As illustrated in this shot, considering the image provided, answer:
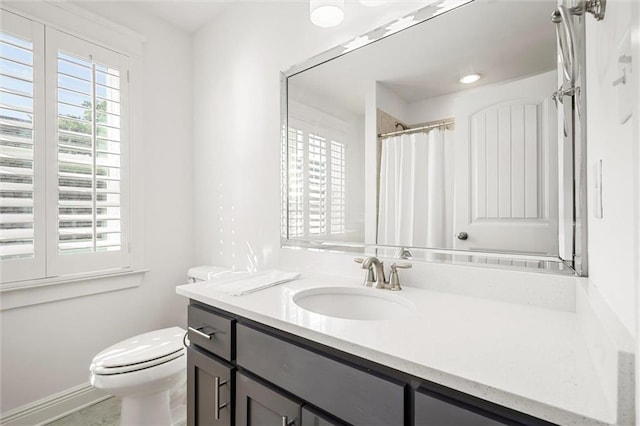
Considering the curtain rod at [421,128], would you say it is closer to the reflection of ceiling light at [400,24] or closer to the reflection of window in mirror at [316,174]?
the reflection of window in mirror at [316,174]

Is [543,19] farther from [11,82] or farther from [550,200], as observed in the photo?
[11,82]

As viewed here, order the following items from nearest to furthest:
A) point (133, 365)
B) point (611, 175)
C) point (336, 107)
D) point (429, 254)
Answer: point (611, 175) → point (429, 254) → point (133, 365) → point (336, 107)

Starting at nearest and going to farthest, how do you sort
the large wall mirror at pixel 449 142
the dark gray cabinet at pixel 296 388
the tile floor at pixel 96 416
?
the dark gray cabinet at pixel 296 388
the large wall mirror at pixel 449 142
the tile floor at pixel 96 416

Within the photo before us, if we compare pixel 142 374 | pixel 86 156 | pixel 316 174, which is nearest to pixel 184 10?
pixel 86 156

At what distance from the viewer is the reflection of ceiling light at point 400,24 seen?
1174mm

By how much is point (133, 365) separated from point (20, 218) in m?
0.98

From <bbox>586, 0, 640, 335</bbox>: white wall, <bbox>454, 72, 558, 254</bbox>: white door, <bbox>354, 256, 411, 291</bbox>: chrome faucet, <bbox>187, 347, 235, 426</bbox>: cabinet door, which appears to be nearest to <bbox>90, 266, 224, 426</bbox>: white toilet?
<bbox>187, 347, 235, 426</bbox>: cabinet door

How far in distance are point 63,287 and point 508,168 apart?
7.37 ft

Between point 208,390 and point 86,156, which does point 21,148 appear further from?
point 208,390

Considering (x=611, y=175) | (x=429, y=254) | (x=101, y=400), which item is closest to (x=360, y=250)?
(x=429, y=254)

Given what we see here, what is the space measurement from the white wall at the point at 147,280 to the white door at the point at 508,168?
6.33 ft

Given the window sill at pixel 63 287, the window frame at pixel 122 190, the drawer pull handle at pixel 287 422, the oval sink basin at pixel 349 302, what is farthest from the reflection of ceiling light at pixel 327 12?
the window sill at pixel 63 287

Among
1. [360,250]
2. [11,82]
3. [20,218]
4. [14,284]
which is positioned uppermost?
[11,82]

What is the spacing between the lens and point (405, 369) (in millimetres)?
606
